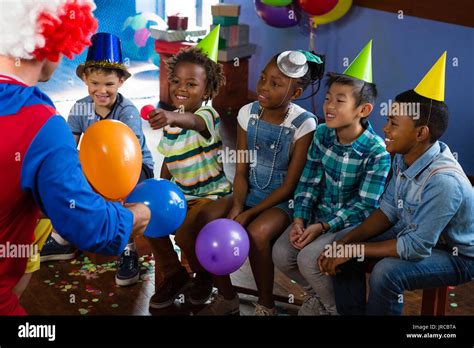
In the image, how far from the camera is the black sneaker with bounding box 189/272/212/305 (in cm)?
269

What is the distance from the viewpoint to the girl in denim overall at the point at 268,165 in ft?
8.04

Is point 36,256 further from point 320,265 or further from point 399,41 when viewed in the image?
point 399,41

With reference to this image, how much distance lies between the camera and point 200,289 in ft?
8.84

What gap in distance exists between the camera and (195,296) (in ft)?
8.82

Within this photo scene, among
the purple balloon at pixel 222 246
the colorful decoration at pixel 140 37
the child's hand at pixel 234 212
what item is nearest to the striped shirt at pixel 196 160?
the child's hand at pixel 234 212

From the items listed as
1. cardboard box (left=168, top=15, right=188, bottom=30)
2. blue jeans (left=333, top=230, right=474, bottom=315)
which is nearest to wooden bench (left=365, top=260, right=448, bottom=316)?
blue jeans (left=333, top=230, right=474, bottom=315)

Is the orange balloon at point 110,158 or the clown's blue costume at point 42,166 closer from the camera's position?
the clown's blue costume at point 42,166

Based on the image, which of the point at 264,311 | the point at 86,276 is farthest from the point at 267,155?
the point at 86,276

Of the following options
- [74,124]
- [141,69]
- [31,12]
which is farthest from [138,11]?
[31,12]

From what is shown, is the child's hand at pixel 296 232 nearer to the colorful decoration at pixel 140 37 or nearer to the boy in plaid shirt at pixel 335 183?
the boy in plaid shirt at pixel 335 183

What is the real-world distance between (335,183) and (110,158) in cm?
80

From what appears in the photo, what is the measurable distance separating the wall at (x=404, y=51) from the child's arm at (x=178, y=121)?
1998 mm

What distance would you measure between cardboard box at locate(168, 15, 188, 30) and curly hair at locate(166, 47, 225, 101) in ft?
9.37

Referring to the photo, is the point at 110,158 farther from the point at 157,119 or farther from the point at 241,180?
the point at 241,180
